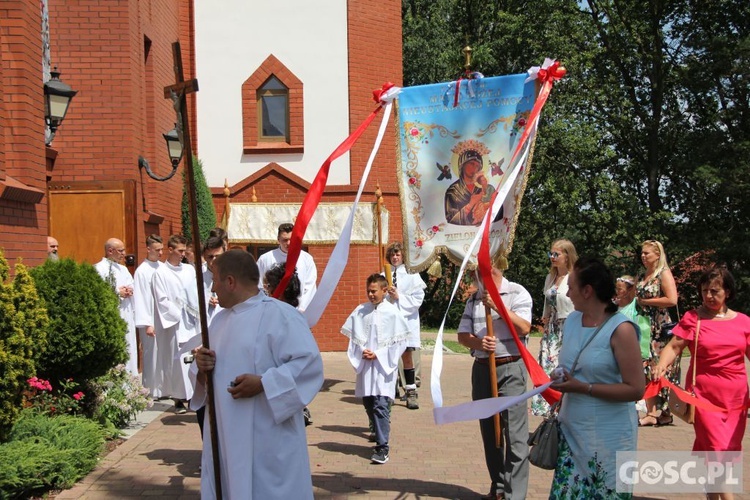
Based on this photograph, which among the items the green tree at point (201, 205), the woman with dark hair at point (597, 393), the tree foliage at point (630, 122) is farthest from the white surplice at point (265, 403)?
the tree foliage at point (630, 122)

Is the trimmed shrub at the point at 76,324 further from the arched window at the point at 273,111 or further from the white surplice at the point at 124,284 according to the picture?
the arched window at the point at 273,111

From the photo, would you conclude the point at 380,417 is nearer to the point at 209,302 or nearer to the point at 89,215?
the point at 209,302

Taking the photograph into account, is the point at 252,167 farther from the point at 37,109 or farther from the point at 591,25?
the point at 591,25

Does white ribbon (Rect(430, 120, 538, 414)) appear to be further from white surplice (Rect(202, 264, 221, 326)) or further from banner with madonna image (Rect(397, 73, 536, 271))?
white surplice (Rect(202, 264, 221, 326))

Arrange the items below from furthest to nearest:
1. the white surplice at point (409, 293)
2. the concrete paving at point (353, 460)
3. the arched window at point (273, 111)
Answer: the arched window at point (273, 111) < the white surplice at point (409, 293) < the concrete paving at point (353, 460)

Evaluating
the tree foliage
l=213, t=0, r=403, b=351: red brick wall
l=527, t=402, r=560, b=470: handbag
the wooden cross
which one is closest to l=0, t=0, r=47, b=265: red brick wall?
the wooden cross

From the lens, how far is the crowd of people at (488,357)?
4465 mm

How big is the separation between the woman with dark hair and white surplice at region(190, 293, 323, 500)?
4.50 ft

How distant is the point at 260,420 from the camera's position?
14.7 feet

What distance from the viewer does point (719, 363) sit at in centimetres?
618

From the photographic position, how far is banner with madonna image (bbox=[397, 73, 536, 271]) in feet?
22.0

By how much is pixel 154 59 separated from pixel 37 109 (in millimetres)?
7217

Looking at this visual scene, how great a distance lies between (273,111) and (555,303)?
38.5 ft

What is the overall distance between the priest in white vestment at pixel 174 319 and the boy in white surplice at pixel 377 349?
2324 mm
